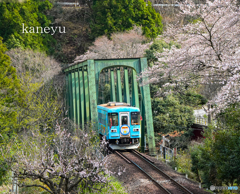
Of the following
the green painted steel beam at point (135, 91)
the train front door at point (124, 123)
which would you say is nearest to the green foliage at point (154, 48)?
the green painted steel beam at point (135, 91)

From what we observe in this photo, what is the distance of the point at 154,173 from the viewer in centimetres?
1095

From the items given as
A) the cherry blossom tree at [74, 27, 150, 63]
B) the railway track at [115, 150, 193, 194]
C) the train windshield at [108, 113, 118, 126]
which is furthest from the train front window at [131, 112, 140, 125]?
the cherry blossom tree at [74, 27, 150, 63]

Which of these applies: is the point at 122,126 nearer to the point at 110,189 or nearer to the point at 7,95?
the point at 110,189

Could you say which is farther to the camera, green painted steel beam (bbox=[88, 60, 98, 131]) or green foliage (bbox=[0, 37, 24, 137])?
green foliage (bbox=[0, 37, 24, 137])

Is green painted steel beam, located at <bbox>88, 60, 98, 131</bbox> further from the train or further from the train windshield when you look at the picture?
the train windshield

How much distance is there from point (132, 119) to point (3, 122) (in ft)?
22.9

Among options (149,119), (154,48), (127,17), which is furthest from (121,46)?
(149,119)

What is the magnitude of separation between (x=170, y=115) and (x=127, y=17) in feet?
48.2

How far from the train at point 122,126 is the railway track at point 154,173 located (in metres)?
0.51

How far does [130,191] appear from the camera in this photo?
909 centimetres

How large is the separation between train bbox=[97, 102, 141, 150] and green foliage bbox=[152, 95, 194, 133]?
429 cm

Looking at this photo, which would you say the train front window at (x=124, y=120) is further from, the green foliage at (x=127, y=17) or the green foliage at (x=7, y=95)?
the green foliage at (x=127, y=17)

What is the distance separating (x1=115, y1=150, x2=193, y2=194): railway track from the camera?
8.95 m

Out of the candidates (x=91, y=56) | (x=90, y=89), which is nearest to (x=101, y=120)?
(x=90, y=89)
